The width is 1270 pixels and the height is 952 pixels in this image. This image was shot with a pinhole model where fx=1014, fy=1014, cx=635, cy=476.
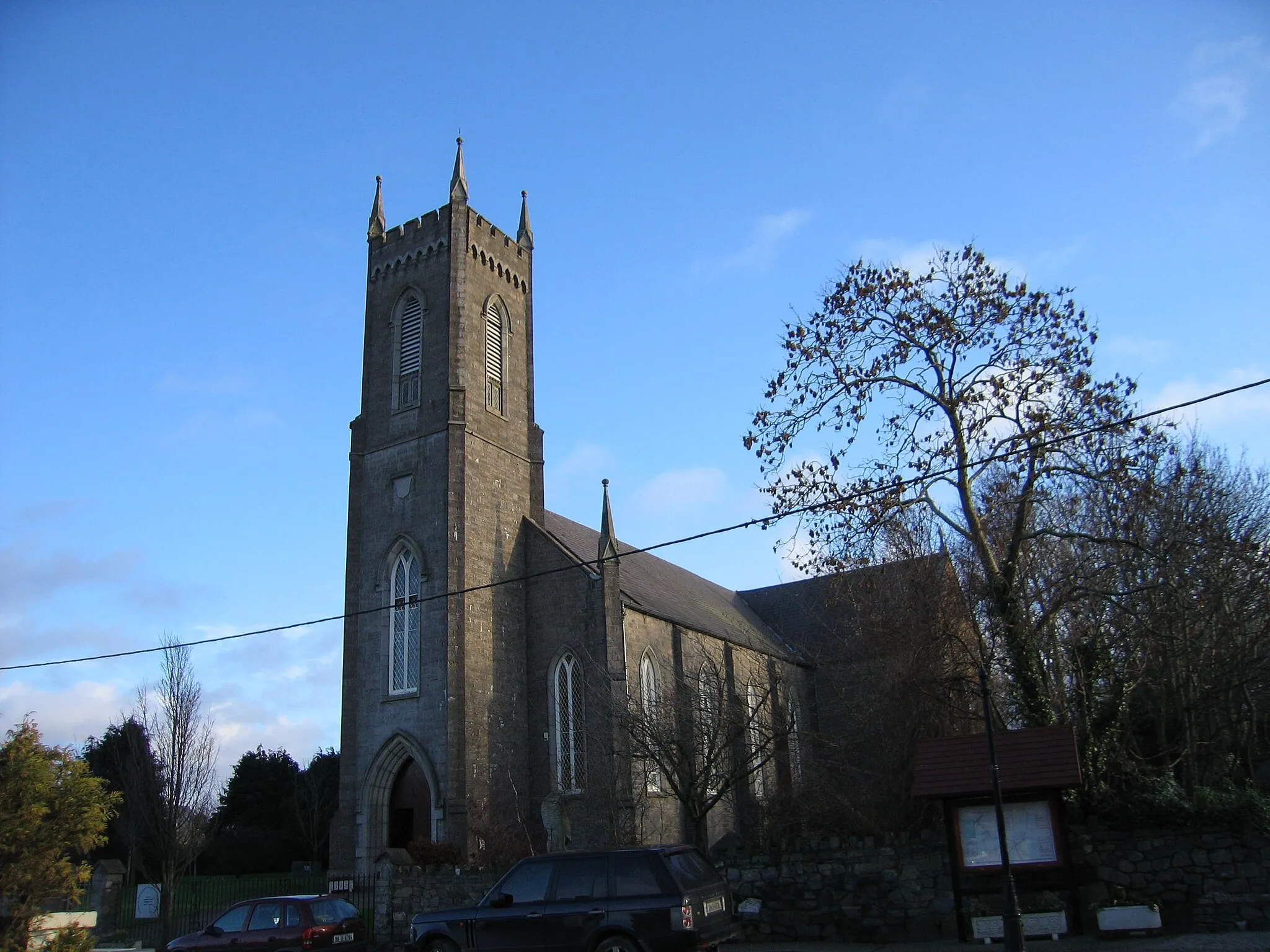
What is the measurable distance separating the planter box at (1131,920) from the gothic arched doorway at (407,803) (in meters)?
17.0

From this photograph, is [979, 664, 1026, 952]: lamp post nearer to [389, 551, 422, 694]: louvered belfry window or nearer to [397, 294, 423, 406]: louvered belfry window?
[389, 551, 422, 694]: louvered belfry window

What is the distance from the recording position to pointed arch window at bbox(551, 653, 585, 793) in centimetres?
2697

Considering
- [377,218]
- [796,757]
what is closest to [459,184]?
[377,218]

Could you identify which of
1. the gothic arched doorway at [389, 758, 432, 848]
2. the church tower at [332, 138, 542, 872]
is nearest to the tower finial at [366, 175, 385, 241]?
the church tower at [332, 138, 542, 872]

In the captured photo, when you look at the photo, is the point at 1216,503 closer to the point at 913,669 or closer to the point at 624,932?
the point at 913,669

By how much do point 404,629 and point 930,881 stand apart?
16644mm

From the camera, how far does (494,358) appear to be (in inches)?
1229

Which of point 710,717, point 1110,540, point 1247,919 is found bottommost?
point 1247,919

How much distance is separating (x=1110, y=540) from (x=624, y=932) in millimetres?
10496

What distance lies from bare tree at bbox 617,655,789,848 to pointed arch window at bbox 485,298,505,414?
1006 cm

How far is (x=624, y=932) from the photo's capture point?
39.5 ft

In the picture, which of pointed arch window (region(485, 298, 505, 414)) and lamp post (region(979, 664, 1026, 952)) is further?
pointed arch window (region(485, 298, 505, 414))

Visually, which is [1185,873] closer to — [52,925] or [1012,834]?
[1012,834]

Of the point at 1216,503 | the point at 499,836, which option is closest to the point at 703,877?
the point at 499,836
